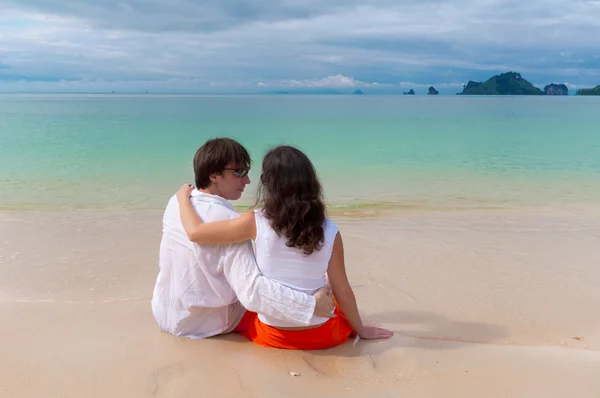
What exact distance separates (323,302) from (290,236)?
0.42 metres

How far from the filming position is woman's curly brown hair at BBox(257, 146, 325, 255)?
2939mm

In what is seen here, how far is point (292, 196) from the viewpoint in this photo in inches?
116

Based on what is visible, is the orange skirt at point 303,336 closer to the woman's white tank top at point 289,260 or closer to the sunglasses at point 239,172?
the woman's white tank top at point 289,260

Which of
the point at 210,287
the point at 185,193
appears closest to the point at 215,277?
the point at 210,287

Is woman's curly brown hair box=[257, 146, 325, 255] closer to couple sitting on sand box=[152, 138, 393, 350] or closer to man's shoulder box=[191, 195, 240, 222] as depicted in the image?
couple sitting on sand box=[152, 138, 393, 350]

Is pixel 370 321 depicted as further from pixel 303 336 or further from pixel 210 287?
pixel 210 287

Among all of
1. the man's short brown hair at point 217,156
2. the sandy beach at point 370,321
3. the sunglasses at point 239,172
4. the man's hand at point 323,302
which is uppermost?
the man's short brown hair at point 217,156

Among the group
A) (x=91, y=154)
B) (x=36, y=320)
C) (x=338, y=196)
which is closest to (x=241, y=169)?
(x=36, y=320)

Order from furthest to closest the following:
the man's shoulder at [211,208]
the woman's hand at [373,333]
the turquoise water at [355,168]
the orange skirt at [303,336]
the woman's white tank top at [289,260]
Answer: the turquoise water at [355,168] → the woman's hand at [373,333] → the orange skirt at [303,336] → the man's shoulder at [211,208] → the woman's white tank top at [289,260]

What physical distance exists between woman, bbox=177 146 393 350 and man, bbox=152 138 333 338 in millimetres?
88

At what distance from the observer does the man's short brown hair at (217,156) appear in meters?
3.16

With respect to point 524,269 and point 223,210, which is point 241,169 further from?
point 524,269

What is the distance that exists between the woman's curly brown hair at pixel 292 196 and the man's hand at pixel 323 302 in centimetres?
28

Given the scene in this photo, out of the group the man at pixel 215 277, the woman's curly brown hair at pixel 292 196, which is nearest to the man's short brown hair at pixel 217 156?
the man at pixel 215 277
